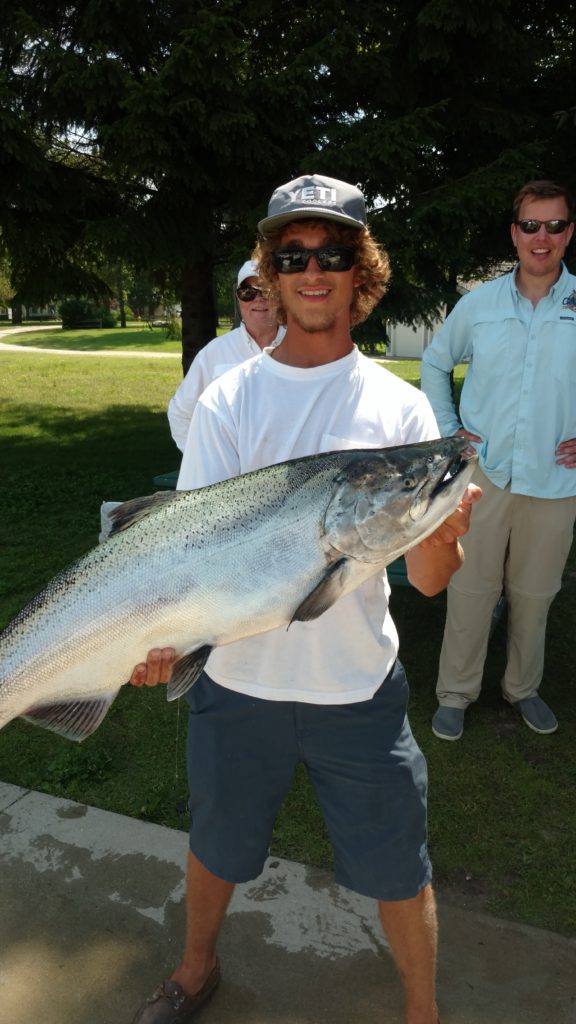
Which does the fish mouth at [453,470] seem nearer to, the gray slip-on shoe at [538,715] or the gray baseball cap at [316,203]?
the gray baseball cap at [316,203]

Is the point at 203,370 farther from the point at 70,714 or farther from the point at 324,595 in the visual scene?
the point at 324,595

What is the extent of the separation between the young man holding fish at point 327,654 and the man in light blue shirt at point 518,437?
168 centimetres

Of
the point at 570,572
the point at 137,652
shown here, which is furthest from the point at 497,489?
the point at 570,572

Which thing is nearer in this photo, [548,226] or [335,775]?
[335,775]

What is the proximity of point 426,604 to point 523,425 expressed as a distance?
Answer: 2279 millimetres

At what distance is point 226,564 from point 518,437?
2191 millimetres

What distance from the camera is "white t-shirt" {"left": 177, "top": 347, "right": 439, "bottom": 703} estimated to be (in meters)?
2.06

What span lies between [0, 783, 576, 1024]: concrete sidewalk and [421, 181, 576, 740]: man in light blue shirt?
1.35 m

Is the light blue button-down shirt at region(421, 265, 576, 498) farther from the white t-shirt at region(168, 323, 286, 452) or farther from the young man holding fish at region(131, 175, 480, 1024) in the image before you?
the young man holding fish at region(131, 175, 480, 1024)

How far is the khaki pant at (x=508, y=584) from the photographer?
381 cm

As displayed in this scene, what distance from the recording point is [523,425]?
144 inches

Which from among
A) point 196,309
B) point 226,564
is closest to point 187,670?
point 226,564

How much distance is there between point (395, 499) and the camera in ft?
6.12

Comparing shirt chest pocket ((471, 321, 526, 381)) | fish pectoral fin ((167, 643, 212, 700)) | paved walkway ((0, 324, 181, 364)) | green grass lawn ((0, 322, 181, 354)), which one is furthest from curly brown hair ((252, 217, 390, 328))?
green grass lawn ((0, 322, 181, 354))
